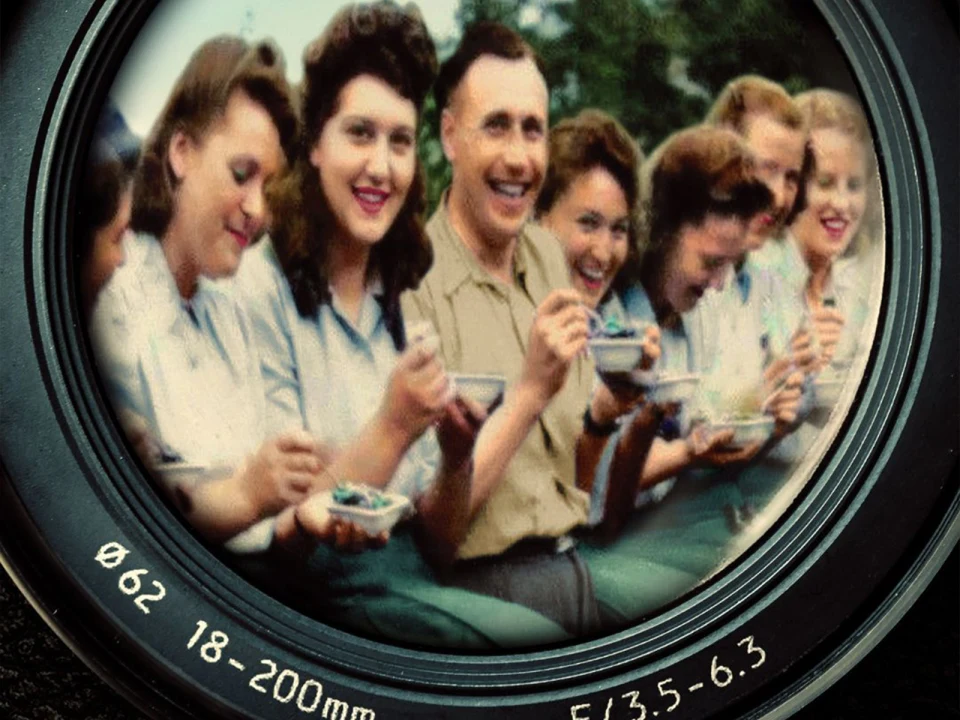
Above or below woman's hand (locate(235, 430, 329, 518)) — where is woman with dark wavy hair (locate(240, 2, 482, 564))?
above

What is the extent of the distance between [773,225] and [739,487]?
265mm

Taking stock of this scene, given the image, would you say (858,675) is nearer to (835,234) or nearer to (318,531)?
(835,234)

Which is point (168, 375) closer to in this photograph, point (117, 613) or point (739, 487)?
point (117, 613)

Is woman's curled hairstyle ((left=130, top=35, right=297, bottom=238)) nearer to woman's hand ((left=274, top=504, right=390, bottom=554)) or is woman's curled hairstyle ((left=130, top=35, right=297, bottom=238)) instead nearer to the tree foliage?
the tree foliage

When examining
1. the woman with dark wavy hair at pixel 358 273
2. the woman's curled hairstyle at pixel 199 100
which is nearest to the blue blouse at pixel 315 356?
the woman with dark wavy hair at pixel 358 273

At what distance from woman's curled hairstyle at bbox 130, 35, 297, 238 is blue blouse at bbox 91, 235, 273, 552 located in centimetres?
4

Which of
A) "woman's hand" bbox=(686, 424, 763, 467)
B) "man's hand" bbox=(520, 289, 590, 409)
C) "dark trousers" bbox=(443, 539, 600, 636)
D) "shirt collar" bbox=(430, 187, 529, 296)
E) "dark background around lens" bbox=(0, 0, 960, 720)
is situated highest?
"shirt collar" bbox=(430, 187, 529, 296)

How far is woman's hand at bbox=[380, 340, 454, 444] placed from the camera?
1.31 m

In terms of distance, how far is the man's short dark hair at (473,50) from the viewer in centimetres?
130

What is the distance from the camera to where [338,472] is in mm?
1311

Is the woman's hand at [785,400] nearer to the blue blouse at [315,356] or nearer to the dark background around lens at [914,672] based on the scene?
the dark background around lens at [914,672]

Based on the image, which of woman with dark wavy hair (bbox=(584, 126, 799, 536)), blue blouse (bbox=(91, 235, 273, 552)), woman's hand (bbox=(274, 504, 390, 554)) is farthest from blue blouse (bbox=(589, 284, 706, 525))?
blue blouse (bbox=(91, 235, 273, 552))

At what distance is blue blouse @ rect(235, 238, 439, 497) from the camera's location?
4.26 feet

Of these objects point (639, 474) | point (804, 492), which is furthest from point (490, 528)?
point (804, 492)
